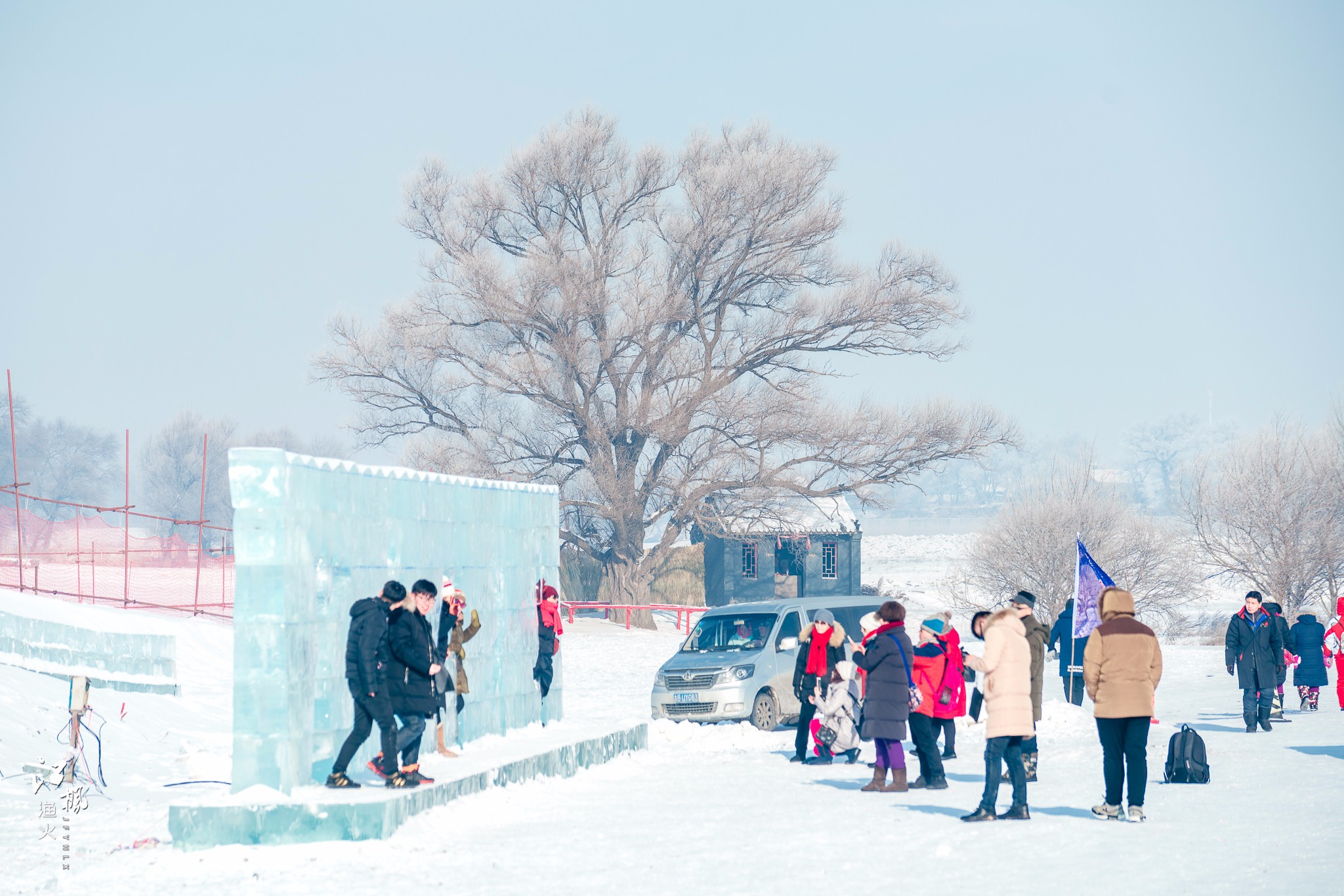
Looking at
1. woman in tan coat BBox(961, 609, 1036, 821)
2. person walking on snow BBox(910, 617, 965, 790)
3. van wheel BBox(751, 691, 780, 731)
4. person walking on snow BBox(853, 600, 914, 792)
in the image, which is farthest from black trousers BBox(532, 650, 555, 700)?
woman in tan coat BBox(961, 609, 1036, 821)

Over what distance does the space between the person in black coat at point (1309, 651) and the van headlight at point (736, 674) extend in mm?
7148

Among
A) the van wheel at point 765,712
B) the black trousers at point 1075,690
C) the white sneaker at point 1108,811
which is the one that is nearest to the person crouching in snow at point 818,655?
the van wheel at point 765,712

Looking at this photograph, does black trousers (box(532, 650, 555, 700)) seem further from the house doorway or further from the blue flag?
the house doorway

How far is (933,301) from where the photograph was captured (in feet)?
138

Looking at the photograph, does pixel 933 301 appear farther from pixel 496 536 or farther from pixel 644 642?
pixel 496 536

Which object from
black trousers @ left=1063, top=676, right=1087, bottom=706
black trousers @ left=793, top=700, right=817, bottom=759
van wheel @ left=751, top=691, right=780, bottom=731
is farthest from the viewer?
black trousers @ left=1063, top=676, right=1087, bottom=706

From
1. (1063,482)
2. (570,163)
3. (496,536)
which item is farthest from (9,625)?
(1063,482)

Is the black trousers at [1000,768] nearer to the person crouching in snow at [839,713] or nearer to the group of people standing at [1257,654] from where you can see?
the person crouching in snow at [839,713]

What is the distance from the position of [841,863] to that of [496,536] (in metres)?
6.33

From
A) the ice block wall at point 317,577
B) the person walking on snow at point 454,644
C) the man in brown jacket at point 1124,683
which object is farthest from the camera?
the person walking on snow at point 454,644

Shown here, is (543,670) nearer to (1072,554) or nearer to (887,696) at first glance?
(887,696)

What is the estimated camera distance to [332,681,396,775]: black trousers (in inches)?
380

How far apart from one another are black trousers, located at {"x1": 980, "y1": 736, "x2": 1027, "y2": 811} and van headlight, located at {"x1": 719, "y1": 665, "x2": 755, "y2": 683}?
7.43 meters

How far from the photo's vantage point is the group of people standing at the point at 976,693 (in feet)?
30.7
